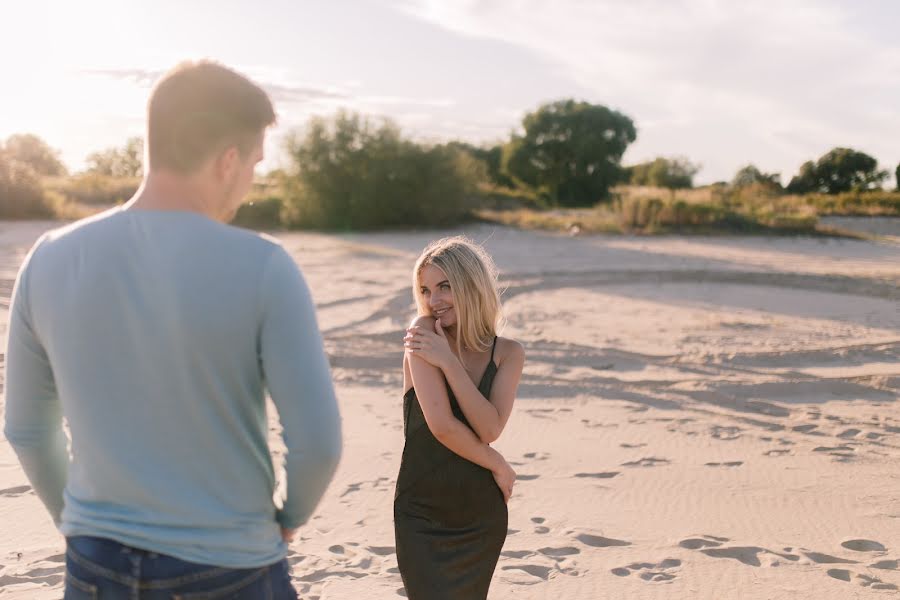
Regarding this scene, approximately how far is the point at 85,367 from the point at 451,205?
23189mm

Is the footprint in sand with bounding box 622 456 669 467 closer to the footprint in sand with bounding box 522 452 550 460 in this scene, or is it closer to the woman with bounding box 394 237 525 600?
the footprint in sand with bounding box 522 452 550 460

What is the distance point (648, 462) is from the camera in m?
5.55

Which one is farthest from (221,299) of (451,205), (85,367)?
(451,205)

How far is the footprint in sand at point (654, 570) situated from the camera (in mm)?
3816

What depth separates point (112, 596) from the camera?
156 cm

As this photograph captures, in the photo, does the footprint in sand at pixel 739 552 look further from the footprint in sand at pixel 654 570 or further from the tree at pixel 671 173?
the tree at pixel 671 173

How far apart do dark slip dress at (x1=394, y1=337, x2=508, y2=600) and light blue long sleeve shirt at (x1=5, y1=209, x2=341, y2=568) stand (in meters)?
1.01

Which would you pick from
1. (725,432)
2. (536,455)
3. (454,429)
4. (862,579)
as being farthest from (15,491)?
(725,432)

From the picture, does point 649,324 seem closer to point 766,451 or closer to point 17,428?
point 766,451

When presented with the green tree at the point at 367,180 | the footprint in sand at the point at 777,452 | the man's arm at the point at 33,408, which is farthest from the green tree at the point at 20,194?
the man's arm at the point at 33,408

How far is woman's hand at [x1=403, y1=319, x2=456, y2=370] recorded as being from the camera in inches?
99.6

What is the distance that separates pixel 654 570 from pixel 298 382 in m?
2.82

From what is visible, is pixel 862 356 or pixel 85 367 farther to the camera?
pixel 862 356

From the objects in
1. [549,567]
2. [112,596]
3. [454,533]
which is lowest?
[549,567]
